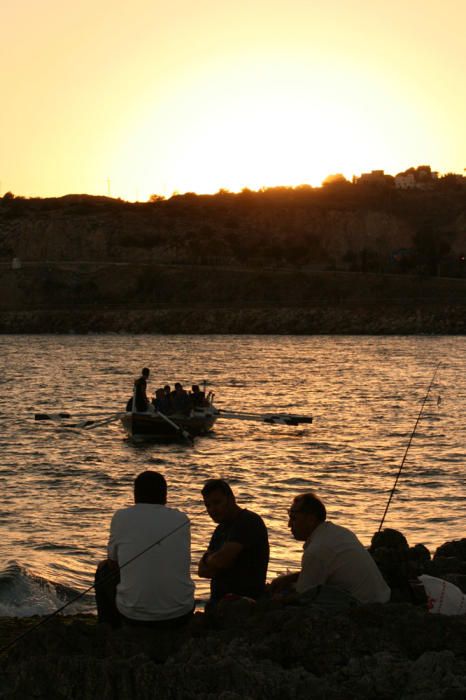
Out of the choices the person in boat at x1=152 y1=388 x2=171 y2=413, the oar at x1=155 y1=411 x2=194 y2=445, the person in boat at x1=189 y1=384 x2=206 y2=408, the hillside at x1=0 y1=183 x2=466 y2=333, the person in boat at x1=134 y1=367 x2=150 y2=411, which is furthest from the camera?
the hillside at x1=0 y1=183 x2=466 y2=333

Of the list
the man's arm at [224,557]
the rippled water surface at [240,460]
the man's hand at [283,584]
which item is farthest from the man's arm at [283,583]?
the rippled water surface at [240,460]

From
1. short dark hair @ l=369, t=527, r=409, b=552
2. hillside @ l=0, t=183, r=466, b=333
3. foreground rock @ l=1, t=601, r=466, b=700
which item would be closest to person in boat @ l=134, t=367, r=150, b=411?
short dark hair @ l=369, t=527, r=409, b=552

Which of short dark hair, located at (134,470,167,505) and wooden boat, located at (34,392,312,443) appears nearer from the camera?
short dark hair, located at (134,470,167,505)

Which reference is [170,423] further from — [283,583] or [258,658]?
[258,658]

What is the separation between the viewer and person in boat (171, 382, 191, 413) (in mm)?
28109

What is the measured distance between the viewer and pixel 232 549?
8250 millimetres

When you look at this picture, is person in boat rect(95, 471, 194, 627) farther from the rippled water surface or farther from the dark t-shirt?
the rippled water surface

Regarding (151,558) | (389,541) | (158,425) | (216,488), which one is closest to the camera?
(151,558)

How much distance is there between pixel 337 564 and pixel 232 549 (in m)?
0.88

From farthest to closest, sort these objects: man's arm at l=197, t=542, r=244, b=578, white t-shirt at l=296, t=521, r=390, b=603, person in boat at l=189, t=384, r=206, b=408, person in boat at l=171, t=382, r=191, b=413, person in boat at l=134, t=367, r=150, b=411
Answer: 1. person in boat at l=189, t=384, r=206, b=408
2. person in boat at l=171, t=382, r=191, b=413
3. person in boat at l=134, t=367, r=150, b=411
4. man's arm at l=197, t=542, r=244, b=578
5. white t-shirt at l=296, t=521, r=390, b=603

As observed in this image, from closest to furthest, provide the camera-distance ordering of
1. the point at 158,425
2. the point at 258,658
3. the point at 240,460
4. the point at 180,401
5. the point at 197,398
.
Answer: the point at 258,658
the point at 240,460
the point at 158,425
the point at 180,401
the point at 197,398

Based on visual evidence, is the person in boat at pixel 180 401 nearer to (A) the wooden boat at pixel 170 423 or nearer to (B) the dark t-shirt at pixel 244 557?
(A) the wooden boat at pixel 170 423

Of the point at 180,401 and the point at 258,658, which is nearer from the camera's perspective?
the point at 258,658

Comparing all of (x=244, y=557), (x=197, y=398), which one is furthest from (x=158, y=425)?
(x=244, y=557)
